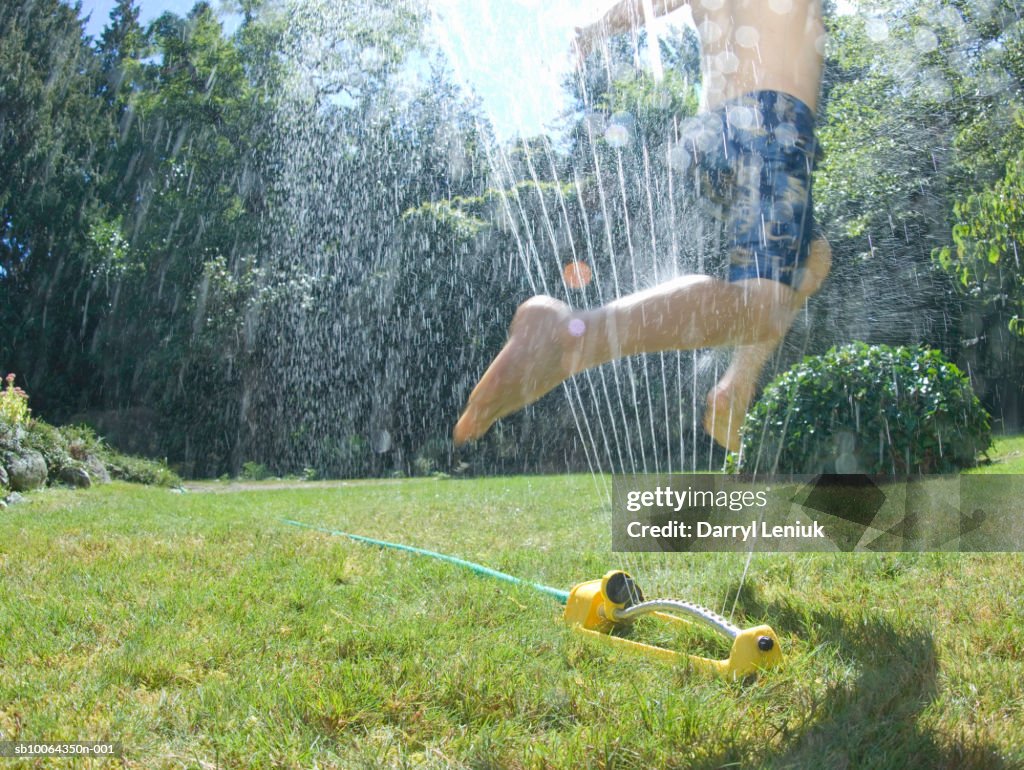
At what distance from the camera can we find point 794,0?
1.97 metres

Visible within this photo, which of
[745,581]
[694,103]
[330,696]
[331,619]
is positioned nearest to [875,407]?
[745,581]

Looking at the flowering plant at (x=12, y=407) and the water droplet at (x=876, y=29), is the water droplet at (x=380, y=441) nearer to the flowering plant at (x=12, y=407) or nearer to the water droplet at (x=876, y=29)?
the flowering plant at (x=12, y=407)

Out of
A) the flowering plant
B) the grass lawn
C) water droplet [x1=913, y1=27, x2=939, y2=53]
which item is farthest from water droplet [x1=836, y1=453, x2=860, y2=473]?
water droplet [x1=913, y1=27, x2=939, y2=53]

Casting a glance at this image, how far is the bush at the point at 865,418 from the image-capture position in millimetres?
4867

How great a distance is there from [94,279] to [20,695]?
51.2 ft

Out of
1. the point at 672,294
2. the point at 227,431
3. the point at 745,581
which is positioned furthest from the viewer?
the point at 227,431

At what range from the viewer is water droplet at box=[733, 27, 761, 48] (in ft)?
6.55

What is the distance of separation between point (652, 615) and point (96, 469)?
7803mm

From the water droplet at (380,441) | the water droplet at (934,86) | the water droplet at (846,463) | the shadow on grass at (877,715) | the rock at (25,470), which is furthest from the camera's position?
the water droplet at (380,441)

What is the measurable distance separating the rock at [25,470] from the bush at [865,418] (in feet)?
17.3

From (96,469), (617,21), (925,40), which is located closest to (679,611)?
(617,21)

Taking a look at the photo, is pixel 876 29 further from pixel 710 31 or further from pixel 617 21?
pixel 710 31

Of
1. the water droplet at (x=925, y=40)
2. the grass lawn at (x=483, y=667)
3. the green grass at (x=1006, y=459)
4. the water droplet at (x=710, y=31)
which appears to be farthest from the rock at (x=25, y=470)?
the water droplet at (x=925, y=40)

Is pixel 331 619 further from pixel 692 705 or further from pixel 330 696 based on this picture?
pixel 692 705
